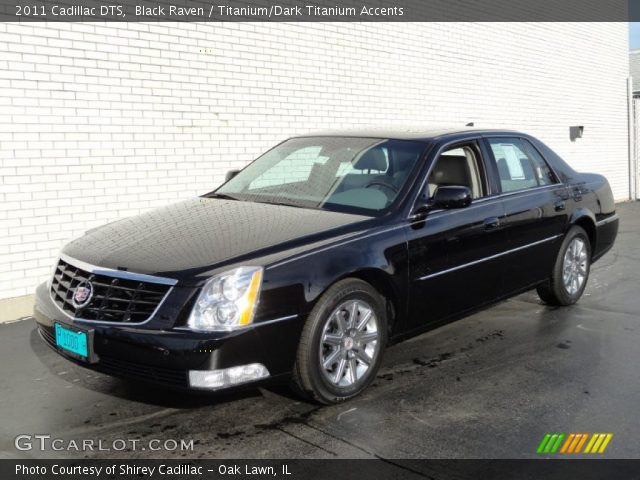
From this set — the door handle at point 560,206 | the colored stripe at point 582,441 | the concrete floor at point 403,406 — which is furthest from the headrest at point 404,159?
the colored stripe at point 582,441

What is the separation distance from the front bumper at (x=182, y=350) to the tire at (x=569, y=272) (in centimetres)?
316

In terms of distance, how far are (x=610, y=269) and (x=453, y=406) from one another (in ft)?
16.0

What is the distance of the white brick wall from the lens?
20.5 ft

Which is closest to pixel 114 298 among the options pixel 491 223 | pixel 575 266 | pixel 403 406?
pixel 403 406

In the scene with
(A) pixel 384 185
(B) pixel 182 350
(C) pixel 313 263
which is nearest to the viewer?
(B) pixel 182 350

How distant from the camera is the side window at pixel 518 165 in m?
5.51

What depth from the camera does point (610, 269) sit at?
818cm

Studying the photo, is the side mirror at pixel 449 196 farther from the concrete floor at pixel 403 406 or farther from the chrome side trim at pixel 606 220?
the chrome side trim at pixel 606 220

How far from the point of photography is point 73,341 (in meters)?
3.77

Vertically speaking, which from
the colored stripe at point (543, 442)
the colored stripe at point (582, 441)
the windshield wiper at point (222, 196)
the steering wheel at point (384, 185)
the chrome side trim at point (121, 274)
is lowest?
the colored stripe at point (582, 441)

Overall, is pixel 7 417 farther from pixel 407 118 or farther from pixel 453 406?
pixel 407 118

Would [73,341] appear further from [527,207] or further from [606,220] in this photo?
[606,220]

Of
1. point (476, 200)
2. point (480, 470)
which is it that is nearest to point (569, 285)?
point (476, 200)
